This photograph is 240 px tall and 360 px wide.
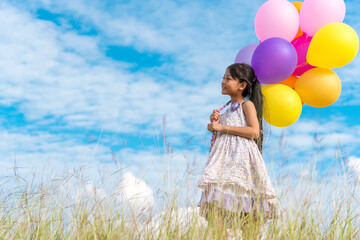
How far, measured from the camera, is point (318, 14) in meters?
3.98

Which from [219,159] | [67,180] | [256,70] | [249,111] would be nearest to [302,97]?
[256,70]

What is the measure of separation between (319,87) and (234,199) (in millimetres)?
1612

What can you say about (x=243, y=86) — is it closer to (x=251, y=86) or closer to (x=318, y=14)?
(x=251, y=86)

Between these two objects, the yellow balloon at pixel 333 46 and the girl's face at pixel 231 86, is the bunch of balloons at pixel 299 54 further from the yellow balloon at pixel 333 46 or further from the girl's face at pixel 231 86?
the girl's face at pixel 231 86

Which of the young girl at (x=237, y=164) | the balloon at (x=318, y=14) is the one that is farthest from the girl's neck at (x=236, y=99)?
the balloon at (x=318, y=14)

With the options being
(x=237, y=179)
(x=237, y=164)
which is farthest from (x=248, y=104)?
(x=237, y=179)

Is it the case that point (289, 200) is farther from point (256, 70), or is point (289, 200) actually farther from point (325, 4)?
point (325, 4)

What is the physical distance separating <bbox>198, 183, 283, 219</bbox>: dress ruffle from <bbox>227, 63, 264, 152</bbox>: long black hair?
1.81ft

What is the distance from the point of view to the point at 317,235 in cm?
278

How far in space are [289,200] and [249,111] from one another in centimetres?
84

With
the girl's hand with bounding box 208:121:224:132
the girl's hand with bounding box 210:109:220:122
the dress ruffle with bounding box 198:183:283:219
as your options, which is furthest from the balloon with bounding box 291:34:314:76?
the dress ruffle with bounding box 198:183:283:219

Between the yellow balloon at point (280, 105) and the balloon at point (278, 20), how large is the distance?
0.71m

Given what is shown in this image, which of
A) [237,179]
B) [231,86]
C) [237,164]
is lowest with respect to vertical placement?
[237,179]

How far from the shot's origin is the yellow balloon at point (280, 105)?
11.6 ft
